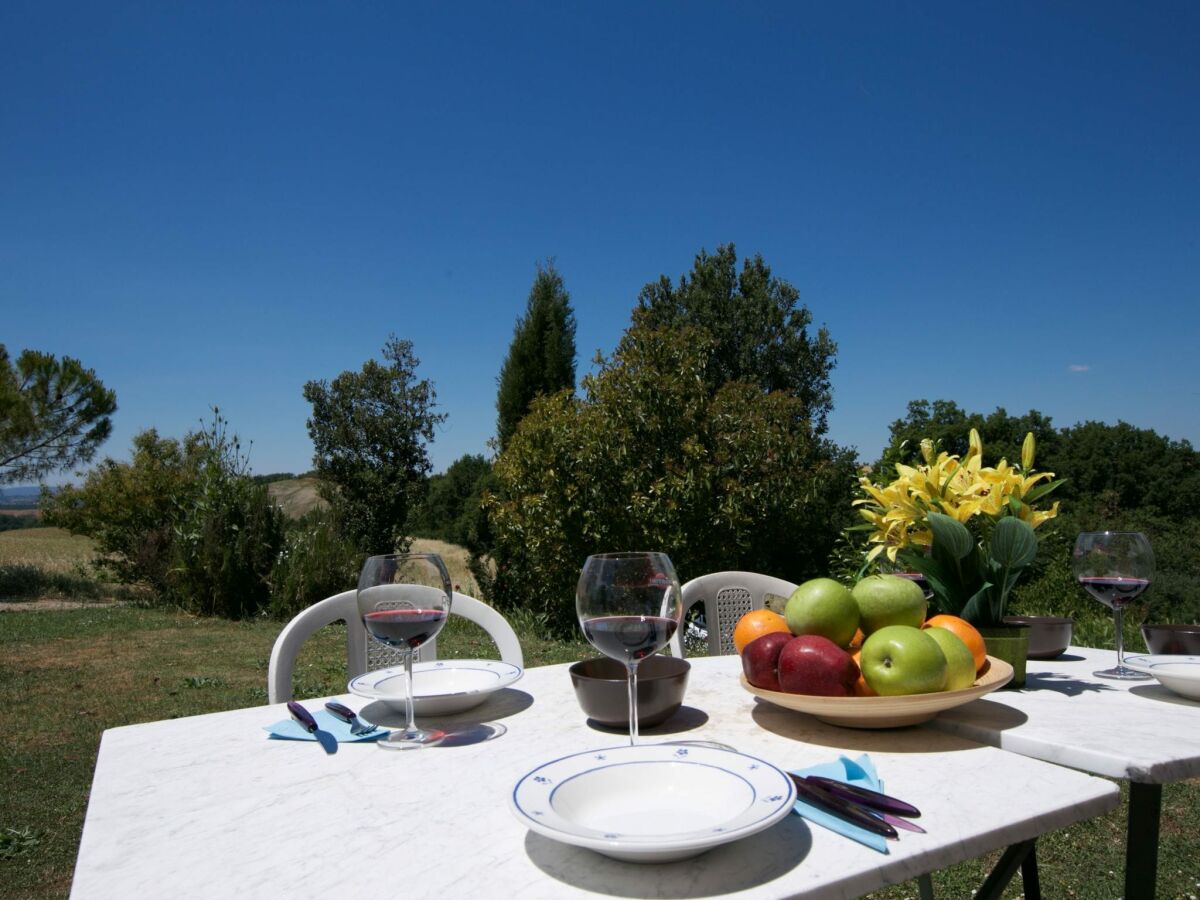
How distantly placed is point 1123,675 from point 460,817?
1.48m

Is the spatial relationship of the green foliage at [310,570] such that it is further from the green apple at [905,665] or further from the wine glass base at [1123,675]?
the green apple at [905,665]

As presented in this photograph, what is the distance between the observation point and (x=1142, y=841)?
3.48ft

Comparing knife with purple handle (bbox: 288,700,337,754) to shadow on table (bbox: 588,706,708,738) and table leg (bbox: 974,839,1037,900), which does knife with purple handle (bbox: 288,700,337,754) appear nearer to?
shadow on table (bbox: 588,706,708,738)

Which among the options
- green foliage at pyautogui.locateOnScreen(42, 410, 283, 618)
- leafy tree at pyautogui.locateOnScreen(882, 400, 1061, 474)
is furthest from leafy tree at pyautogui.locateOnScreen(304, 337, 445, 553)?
leafy tree at pyautogui.locateOnScreen(882, 400, 1061, 474)

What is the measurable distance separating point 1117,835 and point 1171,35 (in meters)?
8.85

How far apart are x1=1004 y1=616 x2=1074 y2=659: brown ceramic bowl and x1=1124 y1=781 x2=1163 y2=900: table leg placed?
0.75m

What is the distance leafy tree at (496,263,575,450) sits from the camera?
36.2 ft

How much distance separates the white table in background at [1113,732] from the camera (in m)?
1.02

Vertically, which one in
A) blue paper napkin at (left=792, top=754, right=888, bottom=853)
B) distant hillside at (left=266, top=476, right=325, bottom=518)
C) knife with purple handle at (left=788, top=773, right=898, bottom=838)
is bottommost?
blue paper napkin at (left=792, top=754, right=888, bottom=853)

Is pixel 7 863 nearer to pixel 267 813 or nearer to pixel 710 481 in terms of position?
pixel 267 813

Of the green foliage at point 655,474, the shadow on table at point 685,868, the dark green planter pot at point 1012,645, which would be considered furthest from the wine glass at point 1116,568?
the green foliage at point 655,474

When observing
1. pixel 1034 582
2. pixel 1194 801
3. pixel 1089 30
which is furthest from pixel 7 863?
pixel 1089 30

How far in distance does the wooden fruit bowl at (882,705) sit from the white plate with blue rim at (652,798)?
227 millimetres

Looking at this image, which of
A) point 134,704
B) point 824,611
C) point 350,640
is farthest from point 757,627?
point 134,704
